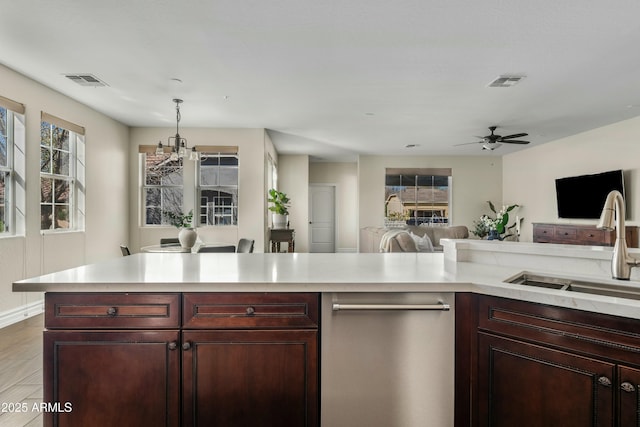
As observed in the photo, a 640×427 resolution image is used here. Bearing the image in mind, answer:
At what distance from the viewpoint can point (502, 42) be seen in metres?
2.97

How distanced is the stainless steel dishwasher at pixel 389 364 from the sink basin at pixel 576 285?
15.9 inches

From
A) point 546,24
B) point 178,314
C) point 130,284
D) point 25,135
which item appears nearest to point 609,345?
point 178,314

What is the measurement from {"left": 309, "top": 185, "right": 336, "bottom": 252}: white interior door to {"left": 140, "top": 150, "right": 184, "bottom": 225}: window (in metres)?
4.65

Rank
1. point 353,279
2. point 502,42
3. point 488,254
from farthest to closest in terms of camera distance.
Result: 1. point 502,42
2. point 488,254
3. point 353,279

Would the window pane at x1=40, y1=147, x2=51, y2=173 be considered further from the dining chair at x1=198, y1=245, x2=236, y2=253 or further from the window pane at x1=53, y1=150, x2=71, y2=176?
the dining chair at x1=198, y1=245, x2=236, y2=253

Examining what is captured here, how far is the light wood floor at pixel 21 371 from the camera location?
2.00m

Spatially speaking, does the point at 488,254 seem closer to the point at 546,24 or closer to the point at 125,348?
the point at 125,348

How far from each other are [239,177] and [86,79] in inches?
107

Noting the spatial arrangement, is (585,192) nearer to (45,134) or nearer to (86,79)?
(86,79)

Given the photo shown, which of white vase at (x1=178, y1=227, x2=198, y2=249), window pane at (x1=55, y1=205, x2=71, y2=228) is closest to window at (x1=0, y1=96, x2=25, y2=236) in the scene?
window pane at (x1=55, y1=205, x2=71, y2=228)

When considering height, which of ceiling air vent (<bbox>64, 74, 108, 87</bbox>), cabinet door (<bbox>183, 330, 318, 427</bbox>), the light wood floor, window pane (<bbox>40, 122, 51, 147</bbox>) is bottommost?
the light wood floor

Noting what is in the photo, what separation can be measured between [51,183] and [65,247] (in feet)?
2.71

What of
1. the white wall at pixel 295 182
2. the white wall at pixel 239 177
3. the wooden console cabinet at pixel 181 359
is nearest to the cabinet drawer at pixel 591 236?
the white wall at pixel 239 177

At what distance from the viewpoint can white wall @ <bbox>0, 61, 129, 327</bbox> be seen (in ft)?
12.2
